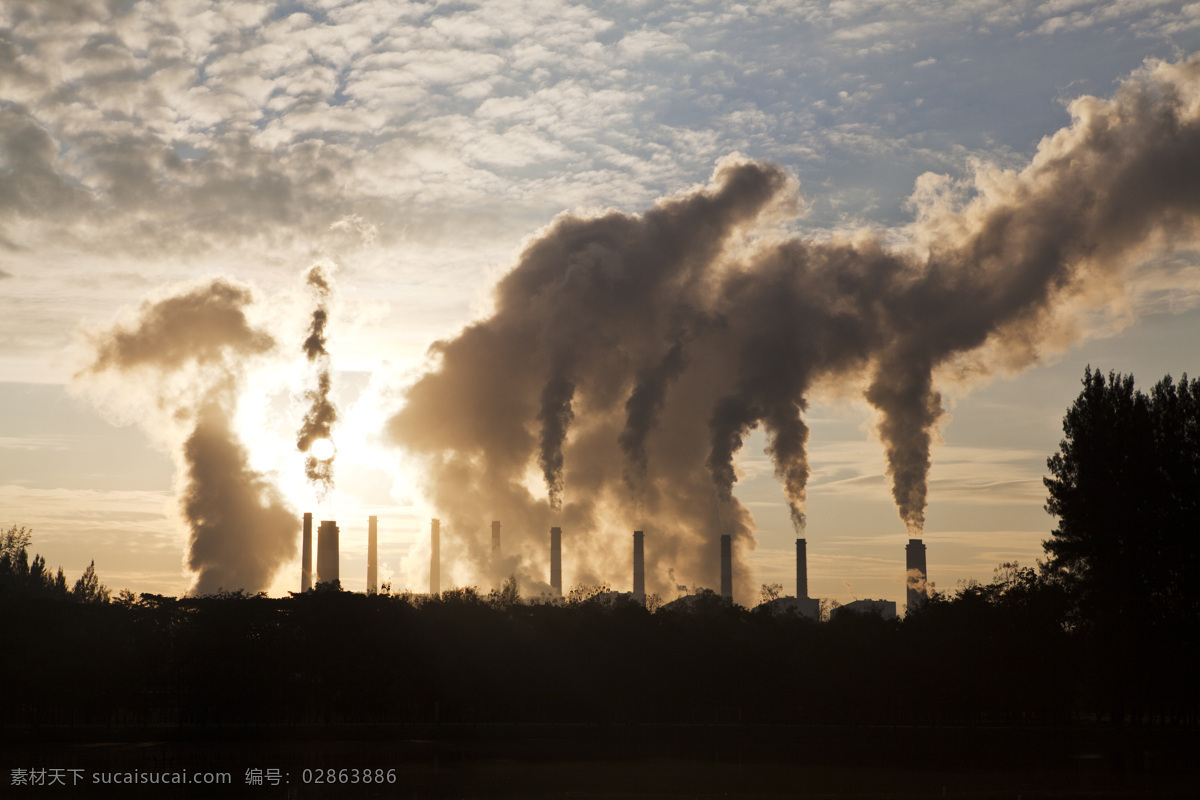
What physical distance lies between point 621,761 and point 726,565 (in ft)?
227

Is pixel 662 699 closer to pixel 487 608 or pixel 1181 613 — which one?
pixel 487 608

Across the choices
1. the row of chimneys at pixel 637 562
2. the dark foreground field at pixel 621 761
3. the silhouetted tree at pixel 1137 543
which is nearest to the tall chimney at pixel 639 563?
the row of chimneys at pixel 637 562

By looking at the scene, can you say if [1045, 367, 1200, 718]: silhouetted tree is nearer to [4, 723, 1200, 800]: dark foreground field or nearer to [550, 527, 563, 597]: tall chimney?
[4, 723, 1200, 800]: dark foreground field

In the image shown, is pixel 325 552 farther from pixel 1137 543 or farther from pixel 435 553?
pixel 1137 543

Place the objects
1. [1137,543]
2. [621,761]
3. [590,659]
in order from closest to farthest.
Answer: [621,761]
[1137,543]
[590,659]

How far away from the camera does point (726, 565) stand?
12419 cm

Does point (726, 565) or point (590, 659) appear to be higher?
point (726, 565)

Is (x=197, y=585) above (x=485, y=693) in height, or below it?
above

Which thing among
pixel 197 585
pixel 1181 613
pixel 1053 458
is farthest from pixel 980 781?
pixel 197 585

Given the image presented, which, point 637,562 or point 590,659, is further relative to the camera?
point 637,562

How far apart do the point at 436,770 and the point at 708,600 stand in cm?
6911

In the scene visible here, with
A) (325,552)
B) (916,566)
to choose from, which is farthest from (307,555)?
(916,566)

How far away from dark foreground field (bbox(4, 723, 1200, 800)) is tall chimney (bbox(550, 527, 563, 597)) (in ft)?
150

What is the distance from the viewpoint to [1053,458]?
7356 centimetres
